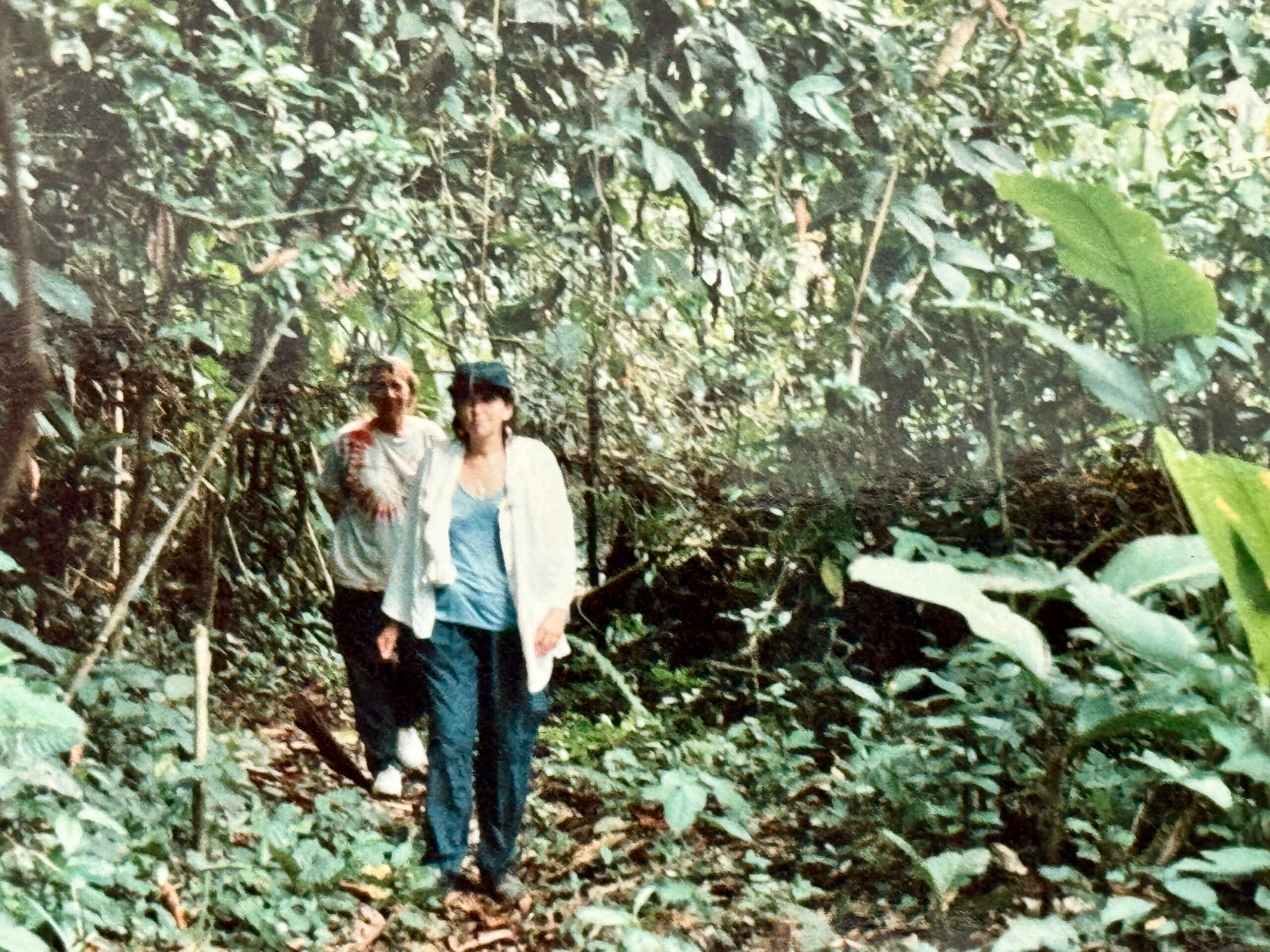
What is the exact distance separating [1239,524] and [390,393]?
4.06 feet

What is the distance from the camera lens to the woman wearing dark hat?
6.06 feet

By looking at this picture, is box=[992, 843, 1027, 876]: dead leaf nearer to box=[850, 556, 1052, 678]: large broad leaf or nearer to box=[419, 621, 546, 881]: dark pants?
box=[850, 556, 1052, 678]: large broad leaf

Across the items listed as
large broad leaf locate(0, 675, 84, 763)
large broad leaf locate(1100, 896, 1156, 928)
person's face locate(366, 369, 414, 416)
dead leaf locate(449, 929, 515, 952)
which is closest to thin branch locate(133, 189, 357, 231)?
person's face locate(366, 369, 414, 416)

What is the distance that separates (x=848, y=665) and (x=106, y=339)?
1357mm

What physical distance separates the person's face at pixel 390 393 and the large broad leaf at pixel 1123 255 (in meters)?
0.99

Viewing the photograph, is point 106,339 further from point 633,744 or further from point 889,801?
point 889,801

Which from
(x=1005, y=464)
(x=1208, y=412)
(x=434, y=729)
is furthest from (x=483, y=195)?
(x=1208, y=412)

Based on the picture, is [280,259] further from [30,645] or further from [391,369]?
[30,645]

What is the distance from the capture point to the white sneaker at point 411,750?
6.47ft

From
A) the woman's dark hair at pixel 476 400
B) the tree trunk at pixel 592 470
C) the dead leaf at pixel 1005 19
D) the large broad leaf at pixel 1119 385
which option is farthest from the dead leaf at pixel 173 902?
the dead leaf at pixel 1005 19

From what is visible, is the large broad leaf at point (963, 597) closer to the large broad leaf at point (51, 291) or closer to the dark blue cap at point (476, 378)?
the dark blue cap at point (476, 378)

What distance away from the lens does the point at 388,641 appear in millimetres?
1882

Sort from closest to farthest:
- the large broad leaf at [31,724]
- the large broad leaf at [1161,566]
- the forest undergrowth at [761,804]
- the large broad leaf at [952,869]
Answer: the large broad leaf at [31,724] < the forest undergrowth at [761,804] < the large broad leaf at [952,869] < the large broad leaf at [1161,566]

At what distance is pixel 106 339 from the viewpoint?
1817 millimetres
